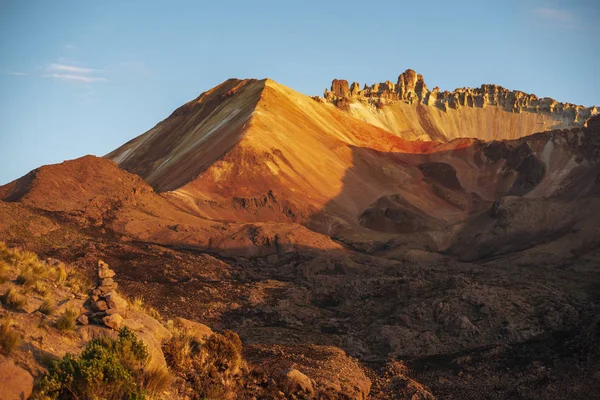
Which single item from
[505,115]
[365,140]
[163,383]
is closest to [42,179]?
[163,383]

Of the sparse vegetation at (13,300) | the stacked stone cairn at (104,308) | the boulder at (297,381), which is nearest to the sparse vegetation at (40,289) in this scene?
the stacked stone cairn at (104,308)

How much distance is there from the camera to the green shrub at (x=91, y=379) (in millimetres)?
9969

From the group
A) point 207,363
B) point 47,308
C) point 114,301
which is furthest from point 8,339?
point 207,363

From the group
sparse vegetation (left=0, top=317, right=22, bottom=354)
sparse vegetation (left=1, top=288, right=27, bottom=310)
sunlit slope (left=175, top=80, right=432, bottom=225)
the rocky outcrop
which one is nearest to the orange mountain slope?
sunlit slope (left=175, top=80, right=432, bottom=225)

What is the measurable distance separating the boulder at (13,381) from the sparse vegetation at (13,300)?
8.14 ft

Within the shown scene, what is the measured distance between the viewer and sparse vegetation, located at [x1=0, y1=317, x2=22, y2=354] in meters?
10.4

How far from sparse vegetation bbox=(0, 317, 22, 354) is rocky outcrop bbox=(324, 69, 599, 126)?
112m

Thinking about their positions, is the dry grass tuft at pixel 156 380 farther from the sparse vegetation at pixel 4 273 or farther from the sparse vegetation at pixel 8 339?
the sparse vegetation at pixel 4 273

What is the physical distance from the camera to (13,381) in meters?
9.81

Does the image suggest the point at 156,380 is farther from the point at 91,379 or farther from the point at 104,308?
the point at 104,308

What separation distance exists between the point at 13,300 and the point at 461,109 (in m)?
119

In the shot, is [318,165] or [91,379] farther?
[318,165]

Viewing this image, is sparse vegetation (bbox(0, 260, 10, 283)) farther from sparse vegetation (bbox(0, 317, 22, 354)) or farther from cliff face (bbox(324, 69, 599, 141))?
cliff face (bbox(324, 69, 599, 141))

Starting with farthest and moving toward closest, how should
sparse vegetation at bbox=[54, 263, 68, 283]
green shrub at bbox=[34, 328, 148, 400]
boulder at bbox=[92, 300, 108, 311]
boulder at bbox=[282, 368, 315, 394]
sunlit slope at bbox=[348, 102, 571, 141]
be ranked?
sunlit slope at bbox=[348, 102, 571, 141] < sparse vegetation at bbox=[54, 263, 68, 283] < boulder at bbox=[282, 368, 315, 394] < boulder at bbox=[92, 300, 108, 311] < green shrub at bbox=[34, 328, 148, 400]
